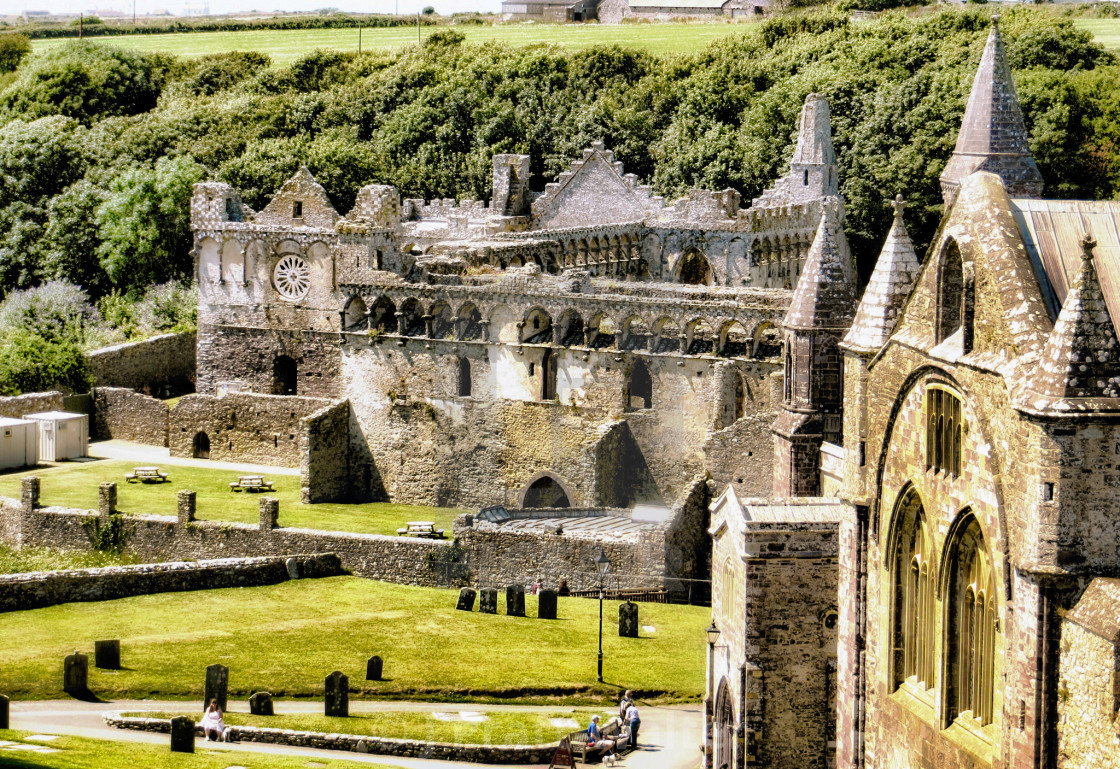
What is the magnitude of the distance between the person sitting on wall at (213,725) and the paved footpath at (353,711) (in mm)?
301

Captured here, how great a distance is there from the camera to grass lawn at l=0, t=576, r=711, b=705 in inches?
1671

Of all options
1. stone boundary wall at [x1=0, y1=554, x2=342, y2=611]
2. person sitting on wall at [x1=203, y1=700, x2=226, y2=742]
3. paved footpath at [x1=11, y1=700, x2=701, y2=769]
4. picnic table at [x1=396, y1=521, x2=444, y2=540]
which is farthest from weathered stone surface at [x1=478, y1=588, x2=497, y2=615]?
person sitting on wall at [x1=203, y1=700, x2=226, y2=742]

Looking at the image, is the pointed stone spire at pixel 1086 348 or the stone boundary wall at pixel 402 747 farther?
the stone boundary wall at pixel 402 747

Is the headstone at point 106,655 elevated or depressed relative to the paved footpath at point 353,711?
elevated

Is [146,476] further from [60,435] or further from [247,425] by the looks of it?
[60,435]

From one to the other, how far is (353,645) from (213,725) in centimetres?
712

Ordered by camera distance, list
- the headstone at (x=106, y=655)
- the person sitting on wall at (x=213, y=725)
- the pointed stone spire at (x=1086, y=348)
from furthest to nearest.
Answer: the headstone at (x=106, y=655), the person sitting on wall at (x=213, y=725), the pointed stone spire at (x=1086, y=348)

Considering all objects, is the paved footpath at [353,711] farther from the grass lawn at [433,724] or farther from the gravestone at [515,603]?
the gravestone at [515,603]

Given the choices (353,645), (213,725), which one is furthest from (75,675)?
(353,645)

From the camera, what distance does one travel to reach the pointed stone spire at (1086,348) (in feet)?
81.7

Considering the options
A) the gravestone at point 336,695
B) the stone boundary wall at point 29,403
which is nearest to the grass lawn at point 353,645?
the gravestone at point 336,695

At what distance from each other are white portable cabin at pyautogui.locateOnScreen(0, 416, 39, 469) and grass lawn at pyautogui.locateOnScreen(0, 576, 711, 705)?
1415 centimetres

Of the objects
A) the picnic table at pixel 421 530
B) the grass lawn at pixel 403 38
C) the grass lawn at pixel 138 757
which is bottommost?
the grass lawn at pixel 138 757

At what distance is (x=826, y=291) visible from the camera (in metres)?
42.7
